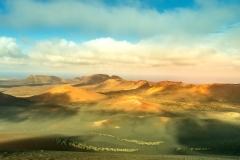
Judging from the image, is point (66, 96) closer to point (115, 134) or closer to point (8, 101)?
point (8, 101)

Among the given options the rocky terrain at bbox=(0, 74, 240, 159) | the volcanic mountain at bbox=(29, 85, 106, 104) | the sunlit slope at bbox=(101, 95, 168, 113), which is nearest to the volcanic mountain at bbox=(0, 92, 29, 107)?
the rocky terrain at bbox=(0, 74, 240, 159)

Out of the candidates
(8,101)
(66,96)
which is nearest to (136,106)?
(66,96)

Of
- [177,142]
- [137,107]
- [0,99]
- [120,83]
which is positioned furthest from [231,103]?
[120,83]

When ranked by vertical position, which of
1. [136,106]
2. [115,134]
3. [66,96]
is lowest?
[115,134]

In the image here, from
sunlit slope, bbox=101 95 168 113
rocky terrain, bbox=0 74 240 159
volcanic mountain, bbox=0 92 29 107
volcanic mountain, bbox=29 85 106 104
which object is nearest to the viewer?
rocky terrain, bbox=0 74 240 159

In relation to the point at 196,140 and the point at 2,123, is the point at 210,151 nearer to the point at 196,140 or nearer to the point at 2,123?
the point at 196,140

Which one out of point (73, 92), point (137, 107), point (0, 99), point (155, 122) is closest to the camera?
point (155, 122)

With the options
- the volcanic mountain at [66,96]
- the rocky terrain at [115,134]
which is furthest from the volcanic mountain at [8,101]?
the volcanic mountain at [66,96]

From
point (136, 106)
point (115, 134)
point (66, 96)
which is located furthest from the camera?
point (66, 96)

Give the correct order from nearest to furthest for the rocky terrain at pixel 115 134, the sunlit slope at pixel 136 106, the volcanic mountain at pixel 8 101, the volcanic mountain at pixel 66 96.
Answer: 1. the rocky terrain at pixel 115 134
2. the sunlit slope at pixel 136 106
3. the volcanic mountain at pixel 8 101
4. the volcanic mountain at pixel 66 96

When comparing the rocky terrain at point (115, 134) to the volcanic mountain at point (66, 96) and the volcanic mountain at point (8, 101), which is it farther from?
the volcanic mountain at point (66, 96)

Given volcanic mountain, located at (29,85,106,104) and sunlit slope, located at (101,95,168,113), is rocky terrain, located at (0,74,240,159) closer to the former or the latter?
sunlit slope, located at (101,95,168,113)
